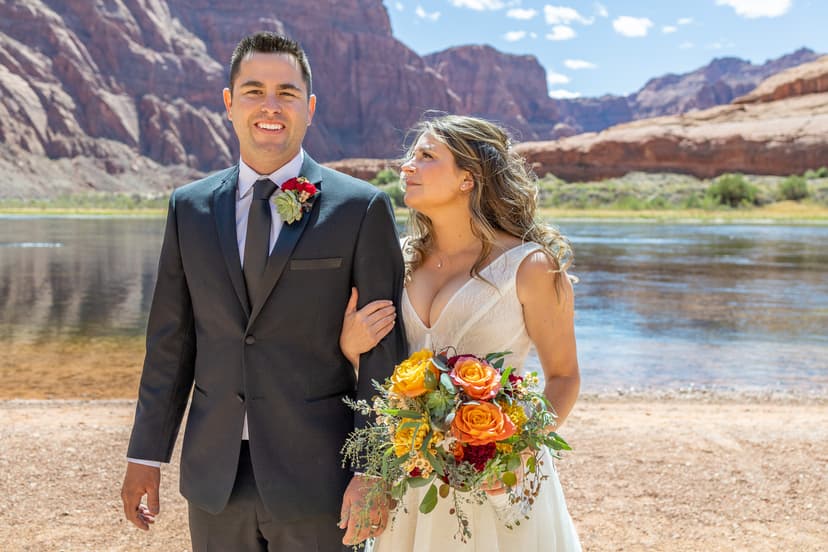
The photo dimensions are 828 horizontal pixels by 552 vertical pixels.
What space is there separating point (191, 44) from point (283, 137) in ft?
519

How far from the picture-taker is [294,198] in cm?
263

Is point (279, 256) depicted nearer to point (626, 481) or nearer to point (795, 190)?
point (626, 481)

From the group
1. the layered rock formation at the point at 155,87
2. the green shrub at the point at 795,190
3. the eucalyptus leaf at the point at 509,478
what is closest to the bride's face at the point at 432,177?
the eucalyptus leaf at the point at 509,478

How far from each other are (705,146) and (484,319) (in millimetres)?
97886

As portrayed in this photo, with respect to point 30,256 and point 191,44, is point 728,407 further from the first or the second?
point 191,44

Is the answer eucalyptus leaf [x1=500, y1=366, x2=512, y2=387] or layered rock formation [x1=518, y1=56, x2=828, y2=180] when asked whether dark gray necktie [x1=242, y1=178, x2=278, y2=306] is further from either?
layered rock formation [x1=518, y1=56, x2=828, y2=180]

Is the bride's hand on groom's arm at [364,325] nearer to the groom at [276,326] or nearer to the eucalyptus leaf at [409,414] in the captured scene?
the groom at [276,326]

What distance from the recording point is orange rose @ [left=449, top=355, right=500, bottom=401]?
2348 millimetres

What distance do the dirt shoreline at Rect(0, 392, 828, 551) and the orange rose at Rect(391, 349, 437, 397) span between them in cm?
338

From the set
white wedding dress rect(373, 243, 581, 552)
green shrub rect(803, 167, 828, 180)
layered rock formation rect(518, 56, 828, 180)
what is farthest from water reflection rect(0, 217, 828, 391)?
layered rock formation rect(518, 56, 828, 180)

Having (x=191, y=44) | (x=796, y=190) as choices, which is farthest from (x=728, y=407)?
(x=191, y=44)

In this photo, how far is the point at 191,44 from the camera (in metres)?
150

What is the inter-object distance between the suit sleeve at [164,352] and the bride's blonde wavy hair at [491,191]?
0.90 m

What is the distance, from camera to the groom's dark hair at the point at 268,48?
8.79ft
